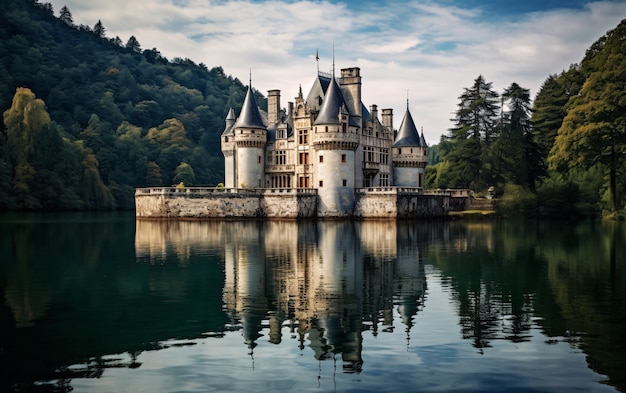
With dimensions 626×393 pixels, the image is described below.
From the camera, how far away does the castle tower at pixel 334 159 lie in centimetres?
5619

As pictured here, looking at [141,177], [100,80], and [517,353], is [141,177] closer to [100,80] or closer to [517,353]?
[100,80]

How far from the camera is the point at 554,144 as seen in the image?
57.3 metres

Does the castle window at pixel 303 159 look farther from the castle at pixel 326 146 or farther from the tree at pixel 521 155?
the tree at pixel 521 155

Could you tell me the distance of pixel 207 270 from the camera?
23688 mm

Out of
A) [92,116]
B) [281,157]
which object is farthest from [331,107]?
[92,116]

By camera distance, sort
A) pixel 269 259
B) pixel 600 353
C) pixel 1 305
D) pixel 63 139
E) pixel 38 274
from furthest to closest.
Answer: pixel 63 139
pixel 269 259
pixel 38 274
pixel 1 305
pixel 600 353

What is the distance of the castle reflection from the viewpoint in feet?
47.2

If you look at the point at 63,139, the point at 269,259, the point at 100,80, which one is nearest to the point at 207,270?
the point at 269,259

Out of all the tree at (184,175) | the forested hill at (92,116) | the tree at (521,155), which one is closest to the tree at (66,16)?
the forested hill at (92,116)

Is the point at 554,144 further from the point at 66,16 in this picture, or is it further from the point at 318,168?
the point at 66,16

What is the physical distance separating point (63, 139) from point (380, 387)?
77.0m

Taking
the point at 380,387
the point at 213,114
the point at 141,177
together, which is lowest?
the point at 380,387

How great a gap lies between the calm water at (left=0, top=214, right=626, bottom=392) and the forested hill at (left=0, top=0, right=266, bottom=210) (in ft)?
163

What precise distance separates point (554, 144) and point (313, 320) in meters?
47.2
